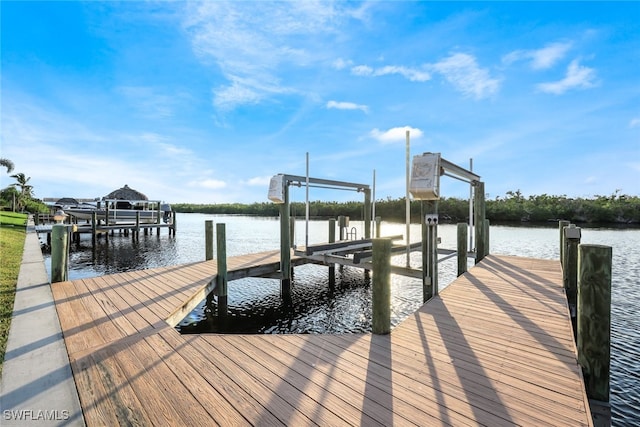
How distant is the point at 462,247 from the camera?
22.5ft

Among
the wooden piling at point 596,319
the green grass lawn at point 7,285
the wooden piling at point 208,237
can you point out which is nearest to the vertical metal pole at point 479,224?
the wooden piling at point 596,319

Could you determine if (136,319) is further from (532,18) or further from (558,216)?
(558,216)

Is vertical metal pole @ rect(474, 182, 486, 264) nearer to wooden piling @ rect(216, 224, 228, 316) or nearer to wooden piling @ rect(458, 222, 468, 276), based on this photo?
wooden piling @ rect(458, 222, 468, 276)

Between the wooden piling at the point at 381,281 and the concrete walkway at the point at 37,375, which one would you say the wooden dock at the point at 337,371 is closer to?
the concrete walkway at the point at 37,375

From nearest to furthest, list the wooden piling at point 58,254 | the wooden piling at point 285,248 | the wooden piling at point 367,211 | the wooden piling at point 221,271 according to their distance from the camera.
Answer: the wooden piling at point 58,254, the wooden piling at point 221,271, the wooden piling at point 285,248, the wooden piling at point 367,211

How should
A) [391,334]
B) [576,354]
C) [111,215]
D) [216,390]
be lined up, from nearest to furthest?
1. [216,390]
2. [576,354]
3. [391,334]
4. [111,215]

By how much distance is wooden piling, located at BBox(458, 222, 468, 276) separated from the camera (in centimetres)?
680

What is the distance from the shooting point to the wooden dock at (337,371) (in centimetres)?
208

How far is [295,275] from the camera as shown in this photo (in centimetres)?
1077

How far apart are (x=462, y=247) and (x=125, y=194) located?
1193 inches

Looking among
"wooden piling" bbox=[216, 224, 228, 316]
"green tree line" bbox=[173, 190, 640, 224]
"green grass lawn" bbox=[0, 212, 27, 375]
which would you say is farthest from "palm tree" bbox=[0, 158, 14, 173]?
"wooden piling" bbox=[216, 224, 228, 316]

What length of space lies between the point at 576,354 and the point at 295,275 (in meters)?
8.59

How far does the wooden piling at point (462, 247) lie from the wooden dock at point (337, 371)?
2.41 m

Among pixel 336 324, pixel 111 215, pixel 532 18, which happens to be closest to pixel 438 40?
pixel 532 18
